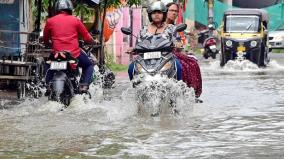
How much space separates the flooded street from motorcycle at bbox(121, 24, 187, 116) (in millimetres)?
402

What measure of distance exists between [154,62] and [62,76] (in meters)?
1.30

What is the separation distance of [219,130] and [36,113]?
108 inches

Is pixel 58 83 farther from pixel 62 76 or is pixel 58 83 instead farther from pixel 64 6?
pixel 64 6

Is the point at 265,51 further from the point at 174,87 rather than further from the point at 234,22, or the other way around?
the point at 174,87

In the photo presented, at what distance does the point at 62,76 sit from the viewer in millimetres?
9734

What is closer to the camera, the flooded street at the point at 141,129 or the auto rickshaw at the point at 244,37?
the flooded street at the point at 141,129

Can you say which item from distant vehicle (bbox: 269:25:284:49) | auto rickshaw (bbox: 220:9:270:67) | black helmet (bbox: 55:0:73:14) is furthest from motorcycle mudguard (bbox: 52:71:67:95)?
distant vehicle (bbox: 269:25:284:49)

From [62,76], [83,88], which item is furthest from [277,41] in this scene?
[62,76]

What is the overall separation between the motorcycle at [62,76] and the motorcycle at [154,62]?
94cm

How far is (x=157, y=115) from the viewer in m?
9.28

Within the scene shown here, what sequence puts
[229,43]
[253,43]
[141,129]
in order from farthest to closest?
[229,43] < [253,43] < [141,129]

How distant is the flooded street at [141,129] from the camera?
6621 mm

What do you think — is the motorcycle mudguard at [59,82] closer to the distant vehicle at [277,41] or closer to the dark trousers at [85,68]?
the dark trousers at [85,68]

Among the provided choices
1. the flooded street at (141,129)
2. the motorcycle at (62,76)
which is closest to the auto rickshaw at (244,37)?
the flooded street at (141,129)
